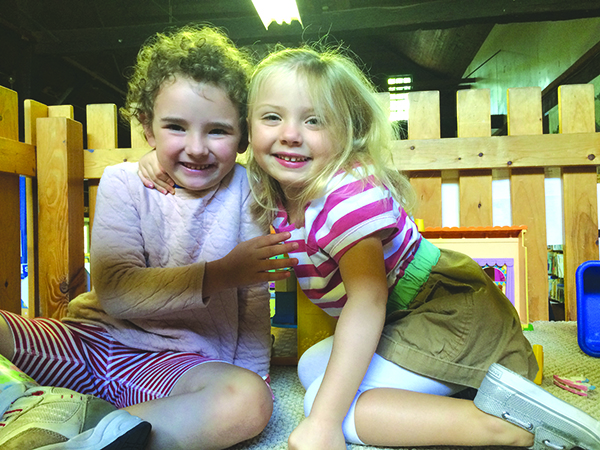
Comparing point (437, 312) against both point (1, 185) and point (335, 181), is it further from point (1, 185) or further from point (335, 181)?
point (1, 185)

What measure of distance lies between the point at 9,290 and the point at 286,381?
0.78m

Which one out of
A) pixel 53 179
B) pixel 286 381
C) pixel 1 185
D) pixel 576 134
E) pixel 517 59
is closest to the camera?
pixel 286 381

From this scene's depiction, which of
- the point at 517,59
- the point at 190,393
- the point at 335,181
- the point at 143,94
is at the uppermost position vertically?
the point at 517,59

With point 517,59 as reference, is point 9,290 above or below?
below

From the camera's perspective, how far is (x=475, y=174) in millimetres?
1448

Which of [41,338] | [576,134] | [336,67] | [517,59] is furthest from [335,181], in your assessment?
[517,59]

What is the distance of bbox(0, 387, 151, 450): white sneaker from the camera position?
18.7 inches

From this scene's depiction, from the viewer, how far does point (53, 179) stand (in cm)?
125

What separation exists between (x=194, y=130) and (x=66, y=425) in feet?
1.47

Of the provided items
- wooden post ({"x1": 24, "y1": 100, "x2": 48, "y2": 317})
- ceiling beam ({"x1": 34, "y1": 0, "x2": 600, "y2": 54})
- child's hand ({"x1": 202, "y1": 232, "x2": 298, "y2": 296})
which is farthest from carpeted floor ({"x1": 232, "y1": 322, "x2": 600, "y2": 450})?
ceiling beam ({"x1": 34, "y1": 0, "x2": 600, "y2": 54})

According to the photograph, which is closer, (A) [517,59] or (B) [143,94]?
(B) [143,94]

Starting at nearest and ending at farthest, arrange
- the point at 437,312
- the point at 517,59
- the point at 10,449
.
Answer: the point at 10,449
the point at 437,312
the point at 517,59

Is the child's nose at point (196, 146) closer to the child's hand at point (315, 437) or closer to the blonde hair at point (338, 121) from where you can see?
Result: the blonde hair at point (338, 121)

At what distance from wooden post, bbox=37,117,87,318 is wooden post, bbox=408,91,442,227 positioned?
1060 mm
